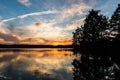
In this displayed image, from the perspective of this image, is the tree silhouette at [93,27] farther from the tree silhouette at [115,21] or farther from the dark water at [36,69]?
the dark water at [36,69]

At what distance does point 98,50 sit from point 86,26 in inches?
459

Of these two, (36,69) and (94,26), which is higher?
(94,26)

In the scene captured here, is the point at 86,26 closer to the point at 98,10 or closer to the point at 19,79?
the point at 98,10

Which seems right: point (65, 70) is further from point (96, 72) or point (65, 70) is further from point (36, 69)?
point (96, 72)

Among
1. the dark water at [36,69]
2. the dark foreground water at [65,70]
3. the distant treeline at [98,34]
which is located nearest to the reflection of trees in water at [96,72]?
the dark foreground water at [65,70]

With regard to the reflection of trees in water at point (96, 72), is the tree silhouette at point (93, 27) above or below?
above

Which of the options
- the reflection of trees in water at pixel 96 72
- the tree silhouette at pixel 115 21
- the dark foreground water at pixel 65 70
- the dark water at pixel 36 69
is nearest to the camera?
the reflection of trees in water at pixel 96 72

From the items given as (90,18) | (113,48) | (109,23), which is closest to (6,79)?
(113,48)

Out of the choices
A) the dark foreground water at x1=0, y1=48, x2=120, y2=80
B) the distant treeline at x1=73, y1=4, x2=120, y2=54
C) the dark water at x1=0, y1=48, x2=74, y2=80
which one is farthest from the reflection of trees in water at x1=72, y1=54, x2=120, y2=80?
the distant treeline at x1=73, y1=4, x2=120, y2=54

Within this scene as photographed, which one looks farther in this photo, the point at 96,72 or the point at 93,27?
the point at 93,27

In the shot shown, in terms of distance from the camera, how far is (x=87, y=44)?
102062mm

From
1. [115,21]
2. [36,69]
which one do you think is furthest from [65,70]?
[115,21]

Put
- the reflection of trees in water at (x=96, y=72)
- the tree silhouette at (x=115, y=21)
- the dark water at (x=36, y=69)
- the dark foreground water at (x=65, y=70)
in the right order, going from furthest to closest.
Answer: the tree silhouette at (x=115, y=21)
the dark water at (x=36, y=69)
the dark foreground water at (x=65, y=70)
the reflection of trees in water at (x=96, y=72)

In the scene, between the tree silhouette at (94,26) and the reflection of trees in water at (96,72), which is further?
the tree silhouette at (94,26)
